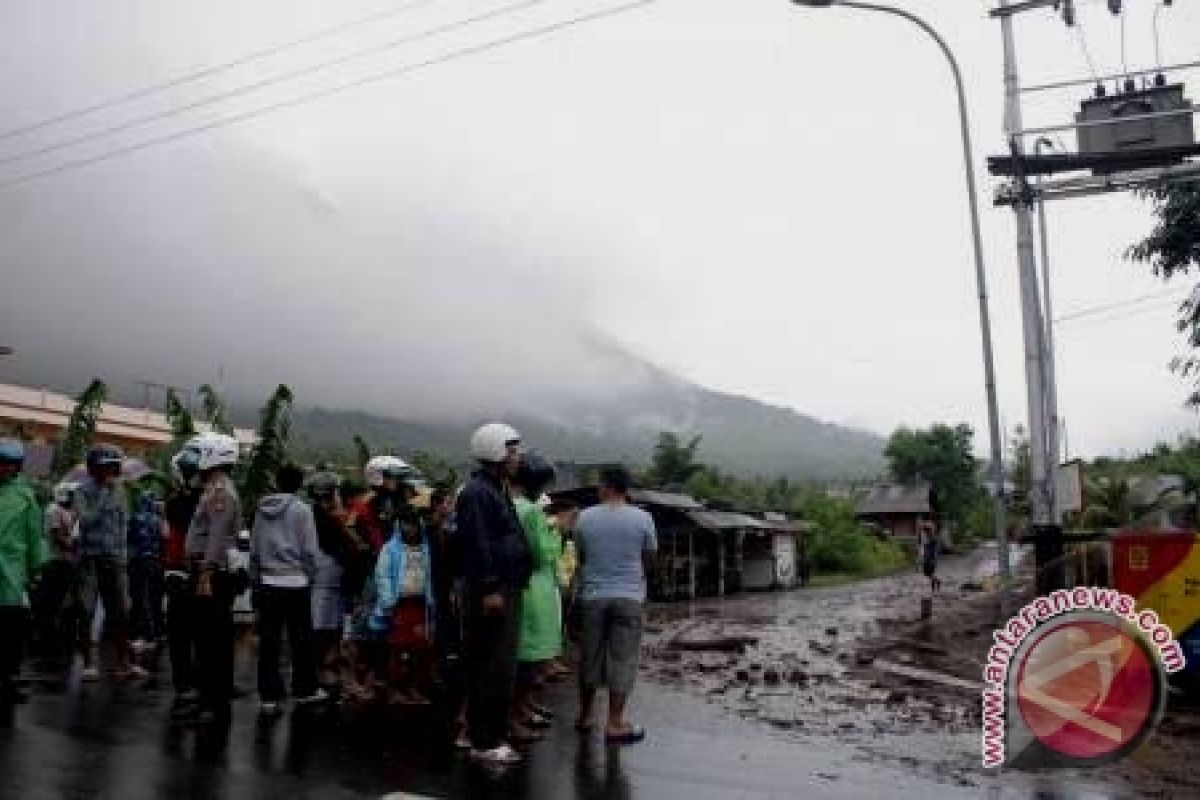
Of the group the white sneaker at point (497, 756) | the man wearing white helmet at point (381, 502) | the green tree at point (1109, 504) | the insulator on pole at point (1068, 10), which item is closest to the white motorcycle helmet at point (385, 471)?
the man wearing white helmet at point (381, 502)

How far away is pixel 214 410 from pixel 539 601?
9.76m

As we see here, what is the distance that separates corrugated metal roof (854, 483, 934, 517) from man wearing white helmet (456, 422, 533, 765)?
5662cm

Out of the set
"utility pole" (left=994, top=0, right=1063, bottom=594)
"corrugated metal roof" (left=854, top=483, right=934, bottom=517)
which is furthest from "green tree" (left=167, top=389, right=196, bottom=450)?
"corrugated metal roof" (left=854, top=483, right=934, bottom=517)

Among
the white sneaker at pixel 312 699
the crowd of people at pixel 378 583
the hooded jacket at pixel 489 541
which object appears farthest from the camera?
the white sneaker at pixel 312 699

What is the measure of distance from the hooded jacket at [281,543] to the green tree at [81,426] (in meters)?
8.53

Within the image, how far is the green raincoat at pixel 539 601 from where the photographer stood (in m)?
6.43

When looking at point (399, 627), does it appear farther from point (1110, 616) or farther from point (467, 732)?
point (1110, 616)

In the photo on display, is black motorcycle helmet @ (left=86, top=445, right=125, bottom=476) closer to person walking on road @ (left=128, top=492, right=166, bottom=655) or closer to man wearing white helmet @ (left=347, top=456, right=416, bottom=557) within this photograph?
person walking on road @ (left=128, top=492, right=166, bottom=655)

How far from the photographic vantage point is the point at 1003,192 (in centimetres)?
1362

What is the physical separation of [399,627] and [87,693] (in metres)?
2.37

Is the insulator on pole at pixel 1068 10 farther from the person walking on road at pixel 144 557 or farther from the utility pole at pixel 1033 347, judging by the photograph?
the person walking on road at pixel 144 557

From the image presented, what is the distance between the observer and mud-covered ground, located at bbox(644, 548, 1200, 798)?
20.9 feet

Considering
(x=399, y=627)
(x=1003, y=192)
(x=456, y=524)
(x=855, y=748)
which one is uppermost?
(x=1003, y=192)

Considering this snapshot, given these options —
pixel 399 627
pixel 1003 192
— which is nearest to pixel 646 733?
pixel 399 627
